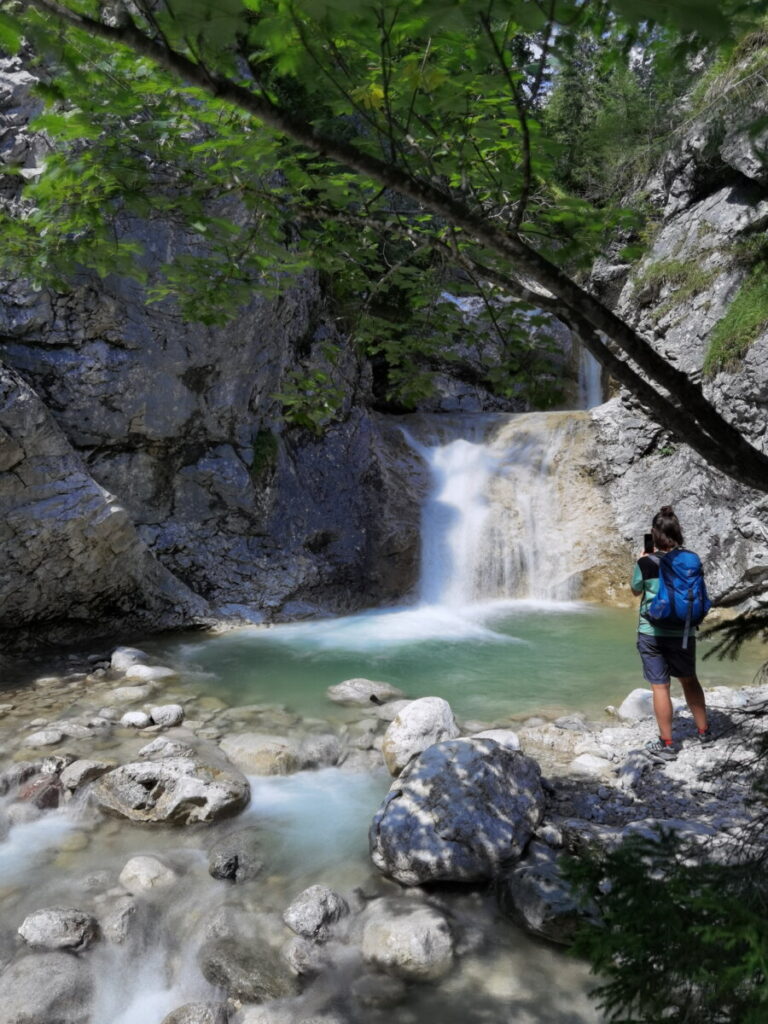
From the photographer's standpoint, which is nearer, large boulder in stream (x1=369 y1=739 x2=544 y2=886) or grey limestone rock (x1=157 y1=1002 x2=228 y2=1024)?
grey limestone rock (x1=157 y1=1002 x2=228 y2=1024)

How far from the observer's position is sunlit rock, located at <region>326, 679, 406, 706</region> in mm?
7320

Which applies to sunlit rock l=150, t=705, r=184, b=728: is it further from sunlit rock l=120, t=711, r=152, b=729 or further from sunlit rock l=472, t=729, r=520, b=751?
sunlit rock l=472, t=729, r=520, b=751

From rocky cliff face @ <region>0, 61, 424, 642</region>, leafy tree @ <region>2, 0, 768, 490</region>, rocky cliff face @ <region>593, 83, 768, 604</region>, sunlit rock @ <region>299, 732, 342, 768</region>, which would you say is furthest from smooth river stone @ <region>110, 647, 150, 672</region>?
rocky cliff face @ <region>593, 83, 768, 604</region>

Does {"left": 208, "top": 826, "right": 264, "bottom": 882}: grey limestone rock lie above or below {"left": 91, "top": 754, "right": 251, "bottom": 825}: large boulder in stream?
below

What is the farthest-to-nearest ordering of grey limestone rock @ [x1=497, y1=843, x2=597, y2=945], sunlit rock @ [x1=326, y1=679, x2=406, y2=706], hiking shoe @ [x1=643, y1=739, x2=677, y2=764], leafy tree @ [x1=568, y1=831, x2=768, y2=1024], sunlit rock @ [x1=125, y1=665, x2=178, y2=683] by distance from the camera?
1. sunlit rock @ [x1=125, y1=665, x2=178, y2=683]
2. sunlit rock @ [x1=326, y1=679, x2=406, y2=706]
3. hiking shoe @ [x1=643, y1=739, x2=677, y2=764]
4. grey limestone rock @ [x1=497, y1=843, x2=597, y2=945]
5. leafy tree @ [x1=568, y1=831, x2=768, y2=1024]

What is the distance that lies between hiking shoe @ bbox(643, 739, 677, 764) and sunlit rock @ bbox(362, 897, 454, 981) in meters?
2.38

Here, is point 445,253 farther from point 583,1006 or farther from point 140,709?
point 140,709

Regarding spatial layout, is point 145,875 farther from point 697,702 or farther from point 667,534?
point 667,534

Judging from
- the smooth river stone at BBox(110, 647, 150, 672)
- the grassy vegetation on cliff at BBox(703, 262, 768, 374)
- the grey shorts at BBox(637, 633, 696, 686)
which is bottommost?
the smooth river stone at BBox(110, 647, 150, 672)

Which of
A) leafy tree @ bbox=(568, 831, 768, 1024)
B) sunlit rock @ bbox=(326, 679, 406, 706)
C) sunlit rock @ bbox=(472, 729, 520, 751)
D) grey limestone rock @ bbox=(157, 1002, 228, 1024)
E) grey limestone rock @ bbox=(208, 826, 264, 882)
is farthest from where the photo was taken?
sunlit rock @ bbox=(326, 679, 406, 706)

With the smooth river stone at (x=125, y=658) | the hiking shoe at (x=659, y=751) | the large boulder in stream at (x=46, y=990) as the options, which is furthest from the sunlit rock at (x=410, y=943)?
the smooth river stone at (x=125, y=658)

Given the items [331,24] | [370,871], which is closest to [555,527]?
[370,871]

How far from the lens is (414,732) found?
569 cm

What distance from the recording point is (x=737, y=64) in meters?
13.0
